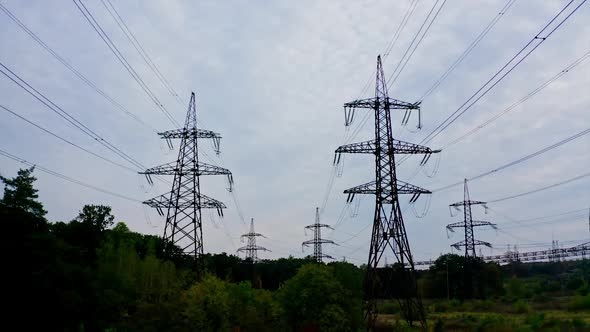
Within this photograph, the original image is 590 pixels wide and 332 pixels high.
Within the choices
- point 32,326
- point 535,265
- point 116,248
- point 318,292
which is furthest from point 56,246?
point 535,265

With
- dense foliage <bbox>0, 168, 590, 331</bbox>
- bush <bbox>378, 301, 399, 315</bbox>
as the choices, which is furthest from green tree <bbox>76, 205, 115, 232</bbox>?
bush <bbox>378, 301, 399, 315</bbox>

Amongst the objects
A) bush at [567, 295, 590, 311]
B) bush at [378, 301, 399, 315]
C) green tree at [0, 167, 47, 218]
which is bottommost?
bush at [378, 301, 399, 315]

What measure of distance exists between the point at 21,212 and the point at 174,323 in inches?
487

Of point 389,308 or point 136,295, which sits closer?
point 136,295

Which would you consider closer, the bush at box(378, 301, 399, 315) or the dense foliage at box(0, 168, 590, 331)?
the dense foliage at box(0, 168, 590, 331)

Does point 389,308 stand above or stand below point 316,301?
below

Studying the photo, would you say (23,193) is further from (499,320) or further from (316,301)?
(499,320)

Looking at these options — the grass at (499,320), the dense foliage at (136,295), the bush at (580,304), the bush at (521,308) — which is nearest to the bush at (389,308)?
the grass at (499,320)

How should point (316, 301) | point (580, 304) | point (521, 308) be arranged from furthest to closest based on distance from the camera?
1. point (521, 308)
2. point (580, 304)
3. point (316, 301)

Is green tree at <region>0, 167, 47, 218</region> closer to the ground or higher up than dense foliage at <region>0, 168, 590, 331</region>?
higher up

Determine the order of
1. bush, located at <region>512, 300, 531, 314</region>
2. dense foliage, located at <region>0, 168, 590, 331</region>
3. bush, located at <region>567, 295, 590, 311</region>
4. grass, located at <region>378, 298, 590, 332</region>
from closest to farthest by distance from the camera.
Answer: dense foliage, located at <region>0, 168, 590, 331</region>, grass, located at <region>378, 298, 590, 332</region>, bush, located at <region>567, 295, 590, 311</region>, bush, located at <region>512, 300, 531, 314</region>

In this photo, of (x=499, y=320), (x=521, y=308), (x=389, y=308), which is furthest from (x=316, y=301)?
(x=389, y=308)

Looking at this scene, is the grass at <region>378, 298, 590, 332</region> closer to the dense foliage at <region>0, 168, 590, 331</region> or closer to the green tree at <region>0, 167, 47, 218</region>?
the dense foliage at <region>0, 168, 590, 331</region>

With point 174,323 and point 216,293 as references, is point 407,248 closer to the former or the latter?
point 216,293
